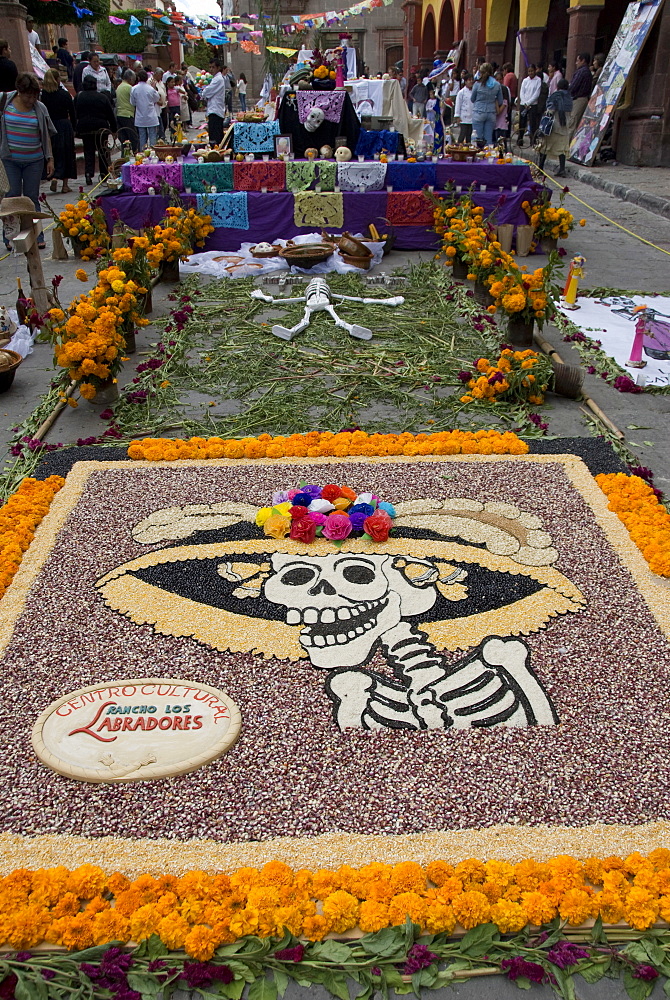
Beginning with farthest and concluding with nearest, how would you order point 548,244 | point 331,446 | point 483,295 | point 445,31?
point 445,31, point 548,244, point 483,295, point 331,446

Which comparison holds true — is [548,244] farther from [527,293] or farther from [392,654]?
[392,654]

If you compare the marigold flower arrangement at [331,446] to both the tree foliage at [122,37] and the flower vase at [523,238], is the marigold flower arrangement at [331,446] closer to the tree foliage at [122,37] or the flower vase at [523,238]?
the flower vase at [523,238]

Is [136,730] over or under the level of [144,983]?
over

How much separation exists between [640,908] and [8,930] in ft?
5.97

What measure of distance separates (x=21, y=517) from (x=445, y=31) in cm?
3187

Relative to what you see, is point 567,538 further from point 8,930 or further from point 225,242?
point 225,242

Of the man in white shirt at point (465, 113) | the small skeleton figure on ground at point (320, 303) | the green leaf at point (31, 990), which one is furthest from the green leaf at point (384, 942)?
the man in white shirt at point (465, 113)

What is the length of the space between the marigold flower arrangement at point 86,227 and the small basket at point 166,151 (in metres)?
1.90

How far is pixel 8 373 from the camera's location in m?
5.76

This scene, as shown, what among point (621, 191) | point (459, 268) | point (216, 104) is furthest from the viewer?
point (216, 104)

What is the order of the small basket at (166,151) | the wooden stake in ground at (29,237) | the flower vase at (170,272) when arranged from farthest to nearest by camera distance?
the small basket at (166,151), the flower vase at (170,272), the wooden stake in ground at (29,237)

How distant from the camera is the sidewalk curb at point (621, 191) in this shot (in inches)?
469

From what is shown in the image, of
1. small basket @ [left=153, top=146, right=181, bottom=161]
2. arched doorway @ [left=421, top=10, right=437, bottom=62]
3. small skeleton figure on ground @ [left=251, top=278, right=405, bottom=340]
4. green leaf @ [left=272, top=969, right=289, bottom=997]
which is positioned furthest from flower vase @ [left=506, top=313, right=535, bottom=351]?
arched doorway @ [left=421, top=10, right=437, bottom=62]

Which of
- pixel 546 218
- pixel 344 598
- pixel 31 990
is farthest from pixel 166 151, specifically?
pixel 31 990
